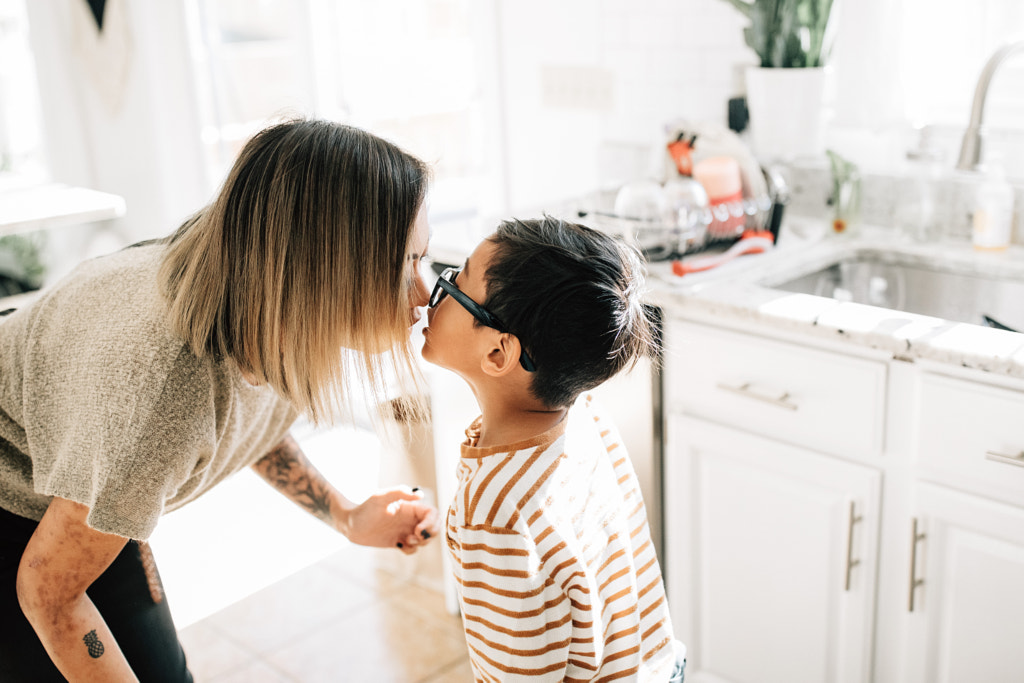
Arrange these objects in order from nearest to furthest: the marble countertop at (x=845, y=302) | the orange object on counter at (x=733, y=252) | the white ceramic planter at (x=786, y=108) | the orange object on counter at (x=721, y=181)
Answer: the marble countertop at (x=845, y=302), the orange object on counter at (x=733, y=252), the orange object on counter at (x=721, y=181), the white ceramic planter at (x=786, y=108)

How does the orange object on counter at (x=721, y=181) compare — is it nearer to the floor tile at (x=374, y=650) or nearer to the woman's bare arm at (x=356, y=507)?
the woman's bare arm at (x=356, y=507)

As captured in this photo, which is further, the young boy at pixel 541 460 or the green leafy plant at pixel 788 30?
the green leafy plant at pixel 788 30

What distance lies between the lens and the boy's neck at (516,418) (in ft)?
3.49

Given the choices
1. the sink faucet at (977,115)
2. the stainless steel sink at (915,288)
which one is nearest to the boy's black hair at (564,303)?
the stainless steel sink at (915,288)

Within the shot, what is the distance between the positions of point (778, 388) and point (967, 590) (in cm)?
41

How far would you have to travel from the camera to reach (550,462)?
40.6 inches

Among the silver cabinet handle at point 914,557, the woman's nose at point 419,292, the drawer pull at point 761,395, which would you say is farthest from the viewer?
the drawer pull at point 761,395

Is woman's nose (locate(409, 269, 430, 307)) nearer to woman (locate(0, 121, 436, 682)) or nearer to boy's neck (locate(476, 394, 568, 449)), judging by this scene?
woman (locate(0, 121, 436, 682))

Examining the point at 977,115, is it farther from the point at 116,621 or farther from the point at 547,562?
the point at 116,621

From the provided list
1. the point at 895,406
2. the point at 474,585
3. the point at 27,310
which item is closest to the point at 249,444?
the point at 27,310

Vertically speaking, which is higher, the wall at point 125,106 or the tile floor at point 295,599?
the wall at point 125,106

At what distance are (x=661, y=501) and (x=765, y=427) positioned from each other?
1.11ft

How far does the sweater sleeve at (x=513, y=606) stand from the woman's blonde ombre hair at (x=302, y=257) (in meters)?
0.25

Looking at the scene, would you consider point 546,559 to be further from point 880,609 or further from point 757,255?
point 757,255
